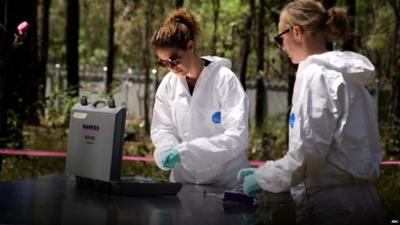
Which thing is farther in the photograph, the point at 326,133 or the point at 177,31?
the point at 177,31

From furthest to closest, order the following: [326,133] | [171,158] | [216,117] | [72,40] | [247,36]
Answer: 1. [72,40]
2. [247,36]
3. [216,117]
4. [171,158]
5. [326,133]

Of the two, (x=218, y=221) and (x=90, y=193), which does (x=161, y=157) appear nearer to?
(x=90, y=193)

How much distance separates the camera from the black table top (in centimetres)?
232

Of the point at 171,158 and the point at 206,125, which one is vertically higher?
the point at 206,125

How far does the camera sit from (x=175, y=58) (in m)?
3.27

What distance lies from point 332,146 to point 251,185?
38 centimetres

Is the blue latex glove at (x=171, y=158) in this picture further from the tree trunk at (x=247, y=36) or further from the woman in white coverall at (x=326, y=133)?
the tree trunk at (x=247, y=36)

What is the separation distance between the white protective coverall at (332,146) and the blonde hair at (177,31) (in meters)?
0.88

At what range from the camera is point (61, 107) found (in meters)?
9.52

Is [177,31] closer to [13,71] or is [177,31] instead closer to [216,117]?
[216,117]

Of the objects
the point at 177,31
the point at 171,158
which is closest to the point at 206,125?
the point at 171,158

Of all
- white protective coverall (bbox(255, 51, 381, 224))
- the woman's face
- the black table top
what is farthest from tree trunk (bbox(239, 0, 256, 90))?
white protective coverall (bbox(255, 51, 381, 224))

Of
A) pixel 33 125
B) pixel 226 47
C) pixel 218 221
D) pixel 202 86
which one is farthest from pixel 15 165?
pixel 218 221

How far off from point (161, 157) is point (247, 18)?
9954 mm
